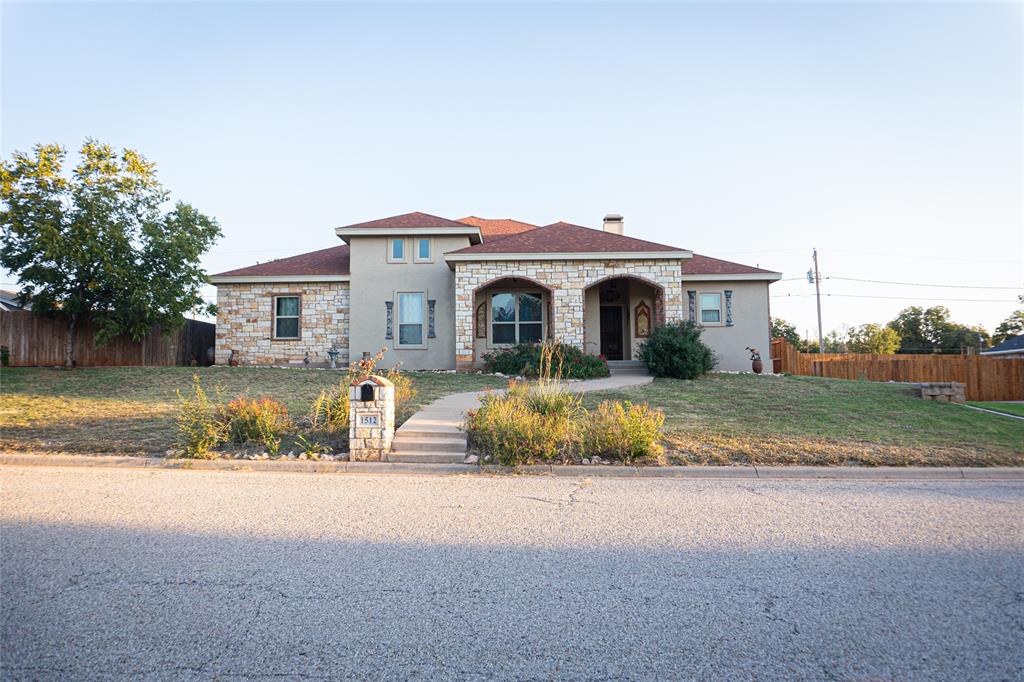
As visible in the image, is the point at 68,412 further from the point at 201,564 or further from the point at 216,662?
the point at 216,662

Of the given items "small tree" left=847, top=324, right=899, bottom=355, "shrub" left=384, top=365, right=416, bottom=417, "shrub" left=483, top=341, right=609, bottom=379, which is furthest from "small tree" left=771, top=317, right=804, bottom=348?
"shrub" left=384, top=365, right=416, bottom=417

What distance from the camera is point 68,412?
35.6 ft

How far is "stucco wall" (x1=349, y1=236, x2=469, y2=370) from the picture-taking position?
19688 mm

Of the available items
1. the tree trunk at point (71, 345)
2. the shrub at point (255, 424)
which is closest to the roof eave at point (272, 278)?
the tree trunk at point (71, 345)

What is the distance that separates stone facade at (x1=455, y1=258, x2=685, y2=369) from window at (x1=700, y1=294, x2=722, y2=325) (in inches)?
124

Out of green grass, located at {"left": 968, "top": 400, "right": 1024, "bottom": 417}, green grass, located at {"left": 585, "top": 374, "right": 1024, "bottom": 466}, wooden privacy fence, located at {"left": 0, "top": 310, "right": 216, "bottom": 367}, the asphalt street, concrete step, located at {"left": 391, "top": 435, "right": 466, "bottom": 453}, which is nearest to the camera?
the asphalt street

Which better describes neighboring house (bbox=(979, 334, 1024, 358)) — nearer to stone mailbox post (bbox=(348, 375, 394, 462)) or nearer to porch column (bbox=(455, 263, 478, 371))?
porch column (bbox=(455, 263, 478, 371))

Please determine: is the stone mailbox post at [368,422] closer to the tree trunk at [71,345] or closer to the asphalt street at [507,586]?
the asphalt street at [507,586]

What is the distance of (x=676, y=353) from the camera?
16.3 metres

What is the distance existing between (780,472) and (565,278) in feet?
38.2

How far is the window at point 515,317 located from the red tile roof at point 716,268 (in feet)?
18.3

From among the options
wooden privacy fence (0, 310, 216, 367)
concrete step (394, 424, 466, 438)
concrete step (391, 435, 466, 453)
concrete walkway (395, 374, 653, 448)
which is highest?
wooden privacy fence (0, 310, 216, 367)

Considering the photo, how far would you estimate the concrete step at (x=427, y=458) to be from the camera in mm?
7883

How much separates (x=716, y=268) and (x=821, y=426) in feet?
39.6
